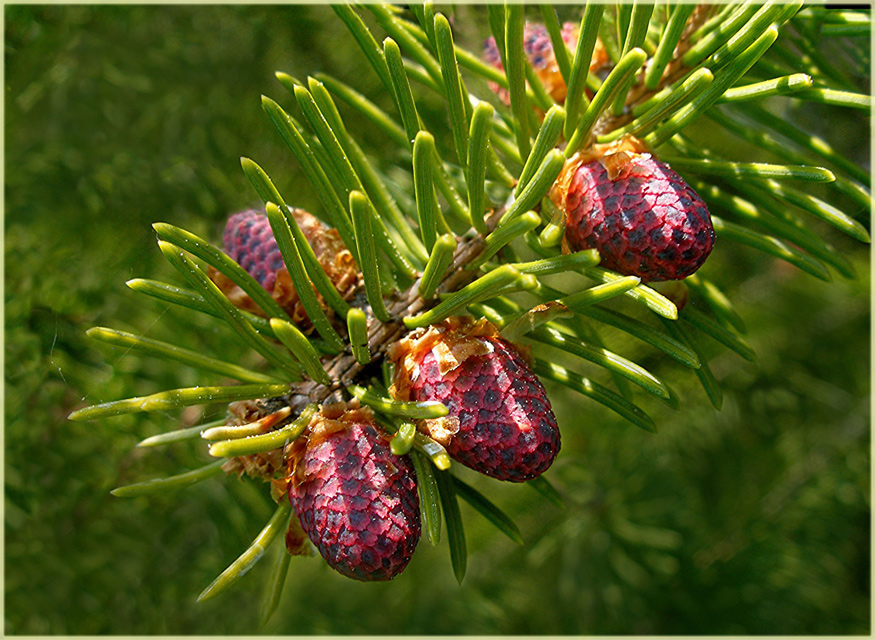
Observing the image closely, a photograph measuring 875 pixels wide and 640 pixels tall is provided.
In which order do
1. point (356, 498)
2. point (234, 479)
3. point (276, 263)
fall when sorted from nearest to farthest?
point (356, 498) → point (276, 263) → point (234, 479)

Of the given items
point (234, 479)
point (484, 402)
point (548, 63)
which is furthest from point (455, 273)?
point (234, 479)

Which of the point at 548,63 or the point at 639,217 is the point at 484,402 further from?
the point at 548,63

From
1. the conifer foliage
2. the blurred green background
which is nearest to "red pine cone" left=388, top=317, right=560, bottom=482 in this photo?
the conifer foliage

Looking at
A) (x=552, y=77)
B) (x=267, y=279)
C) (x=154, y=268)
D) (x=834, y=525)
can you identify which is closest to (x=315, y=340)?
(x=267, y=279)

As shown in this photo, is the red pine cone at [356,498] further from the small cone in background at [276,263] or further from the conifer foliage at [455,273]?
the small cone in background at [276,263]

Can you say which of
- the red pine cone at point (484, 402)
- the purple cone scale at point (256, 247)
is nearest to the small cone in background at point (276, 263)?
the purple cone scale at point (256, 247)

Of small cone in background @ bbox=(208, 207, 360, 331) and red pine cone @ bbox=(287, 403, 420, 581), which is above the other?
small cone in background @ bbox=(208, 207, 360, 331)

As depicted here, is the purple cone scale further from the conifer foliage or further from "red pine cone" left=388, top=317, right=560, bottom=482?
"red pine cone" left=388, top=317, right=560, bottom=482
